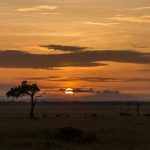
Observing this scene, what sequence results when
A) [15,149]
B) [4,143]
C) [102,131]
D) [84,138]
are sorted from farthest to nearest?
[102,131] → [84,138] → [4,143] → [15,149]

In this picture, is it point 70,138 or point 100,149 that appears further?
point 70,138

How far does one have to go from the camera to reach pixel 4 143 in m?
36.6

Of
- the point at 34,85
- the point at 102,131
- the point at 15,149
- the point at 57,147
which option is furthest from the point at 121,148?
the point at 34,85

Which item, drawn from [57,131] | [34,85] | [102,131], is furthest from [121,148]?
[34,85]

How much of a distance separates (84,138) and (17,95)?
53147mm

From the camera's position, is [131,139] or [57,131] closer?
[131,139]

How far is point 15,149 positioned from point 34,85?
185ft

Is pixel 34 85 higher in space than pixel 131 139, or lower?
higher

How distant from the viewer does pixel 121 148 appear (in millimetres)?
34312

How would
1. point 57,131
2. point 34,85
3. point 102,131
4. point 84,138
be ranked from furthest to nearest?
1. point 34,85
2. point 102,131
3. point 57,131
4. point 84,138

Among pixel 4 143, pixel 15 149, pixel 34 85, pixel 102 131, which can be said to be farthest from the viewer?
pixel 34 85

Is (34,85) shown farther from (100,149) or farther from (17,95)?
(100,149)

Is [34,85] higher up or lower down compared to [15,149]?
higher up

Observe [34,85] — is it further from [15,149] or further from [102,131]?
[15,149]
